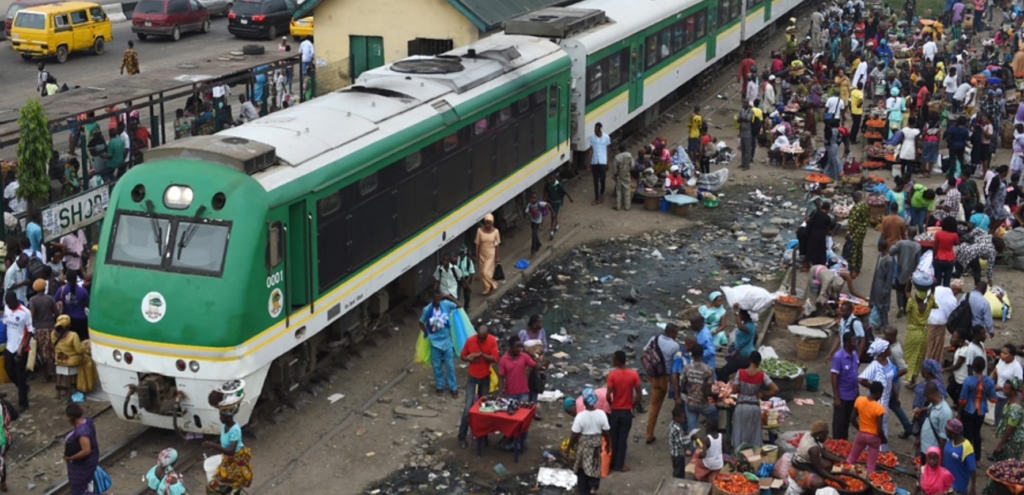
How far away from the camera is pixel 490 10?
87.6ft

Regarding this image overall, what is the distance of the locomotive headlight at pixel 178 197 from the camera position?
542 inches

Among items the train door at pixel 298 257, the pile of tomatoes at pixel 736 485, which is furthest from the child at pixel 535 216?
the pile of tomatoes at pixel 736 485

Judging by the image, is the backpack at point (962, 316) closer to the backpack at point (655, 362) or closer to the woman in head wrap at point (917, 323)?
the woman in head wrap at point (917, 323)

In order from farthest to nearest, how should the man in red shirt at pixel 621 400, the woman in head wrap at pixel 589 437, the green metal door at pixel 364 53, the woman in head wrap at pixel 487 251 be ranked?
the green metal door at pixel 364 53
the woman in head wrap at pixel 487 251
the man in red shirt at pixel 621 400
the woman in head wrap at pixel 589 437

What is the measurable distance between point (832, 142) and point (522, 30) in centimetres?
667

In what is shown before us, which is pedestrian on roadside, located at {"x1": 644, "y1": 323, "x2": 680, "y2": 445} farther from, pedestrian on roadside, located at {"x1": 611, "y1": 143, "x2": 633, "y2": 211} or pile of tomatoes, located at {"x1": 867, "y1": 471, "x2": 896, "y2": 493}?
pedestrian on roadside, located at {"x1": 611, "y1": 143, "x2": 633, "y2": 211}

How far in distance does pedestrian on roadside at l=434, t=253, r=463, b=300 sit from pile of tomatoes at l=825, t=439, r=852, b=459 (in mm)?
5575

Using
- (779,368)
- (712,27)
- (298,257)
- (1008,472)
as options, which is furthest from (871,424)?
(712,27)

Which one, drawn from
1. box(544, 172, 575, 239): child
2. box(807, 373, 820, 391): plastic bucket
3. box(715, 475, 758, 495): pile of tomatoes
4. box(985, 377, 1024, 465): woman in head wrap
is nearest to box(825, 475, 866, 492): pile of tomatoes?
box(715, 475, 758, 495): pile of tomatoes

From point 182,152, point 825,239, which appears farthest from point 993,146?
point 182,152

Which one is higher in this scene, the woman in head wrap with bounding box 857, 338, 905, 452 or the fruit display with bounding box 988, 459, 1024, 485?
the woman in head wrap with bounding box 857, 338, 905, 452

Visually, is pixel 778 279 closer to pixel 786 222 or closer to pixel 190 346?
pixel 786 222

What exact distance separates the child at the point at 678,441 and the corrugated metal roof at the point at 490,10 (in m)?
14.0

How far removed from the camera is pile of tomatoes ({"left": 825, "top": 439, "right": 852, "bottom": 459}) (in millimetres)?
14094
